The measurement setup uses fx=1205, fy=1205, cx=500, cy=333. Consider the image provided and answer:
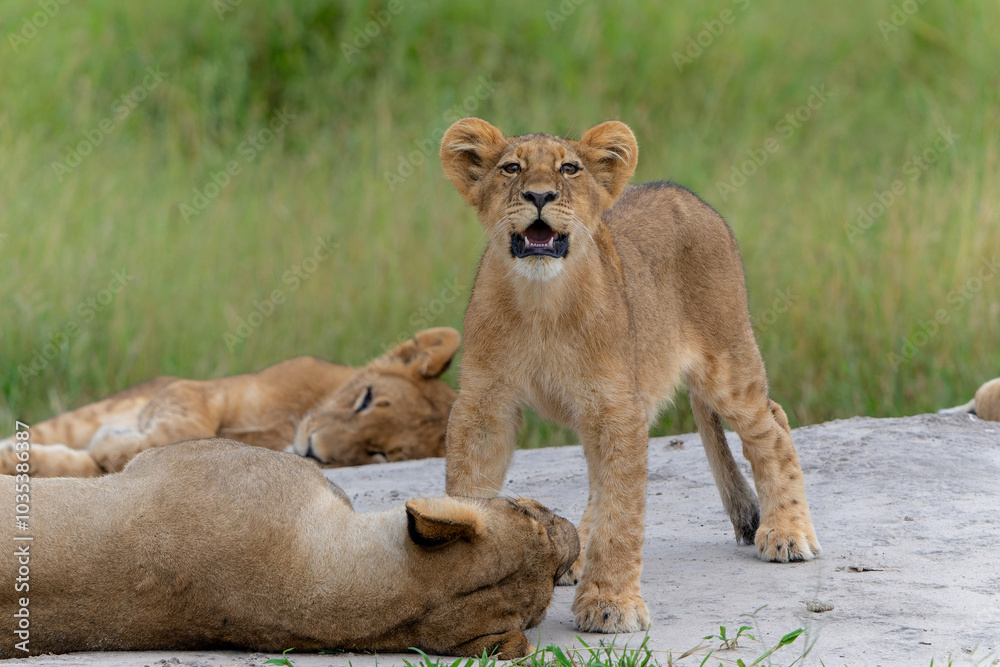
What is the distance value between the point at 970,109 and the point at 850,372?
5761 millimetres

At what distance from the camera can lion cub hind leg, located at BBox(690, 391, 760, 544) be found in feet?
18.3

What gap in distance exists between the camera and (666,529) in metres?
5.86

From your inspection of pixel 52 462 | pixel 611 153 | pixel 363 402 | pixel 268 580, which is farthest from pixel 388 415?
pixel 268 580

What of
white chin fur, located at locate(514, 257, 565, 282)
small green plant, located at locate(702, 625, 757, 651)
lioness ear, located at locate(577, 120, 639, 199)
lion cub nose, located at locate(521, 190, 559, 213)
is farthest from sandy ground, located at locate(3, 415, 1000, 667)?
lioness ear, located at locate(577, 120, 639, 199)

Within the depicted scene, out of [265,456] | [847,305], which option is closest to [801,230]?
[847,305]

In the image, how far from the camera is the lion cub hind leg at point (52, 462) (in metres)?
7.04

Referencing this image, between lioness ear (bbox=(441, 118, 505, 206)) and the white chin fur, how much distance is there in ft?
1.65

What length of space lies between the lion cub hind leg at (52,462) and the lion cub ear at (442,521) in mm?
4149

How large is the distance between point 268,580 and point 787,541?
247 centimetres

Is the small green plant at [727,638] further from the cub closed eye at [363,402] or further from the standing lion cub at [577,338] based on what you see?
the cub closed eye at [363,402]

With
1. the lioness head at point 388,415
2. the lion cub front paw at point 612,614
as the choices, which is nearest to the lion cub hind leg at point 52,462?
the lioness head at point 388,415

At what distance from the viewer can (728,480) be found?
5.60 metres

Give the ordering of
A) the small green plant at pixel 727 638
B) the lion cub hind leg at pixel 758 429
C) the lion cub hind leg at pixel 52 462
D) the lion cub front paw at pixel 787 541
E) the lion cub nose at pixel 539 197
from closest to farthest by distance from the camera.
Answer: the small green plant at pixel 727 638
the lion cub nose at pixel 539 197
the lion cub front paw at pixel 787 541
the lion cub hind leg at pixel 758 429
the lion cub hind leg at pixel 52 462

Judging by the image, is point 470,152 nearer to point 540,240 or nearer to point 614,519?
point 540,240
